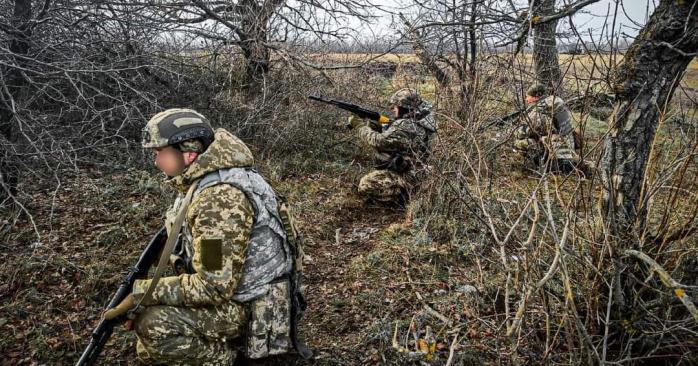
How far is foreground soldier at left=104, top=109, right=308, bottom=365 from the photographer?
2.50m

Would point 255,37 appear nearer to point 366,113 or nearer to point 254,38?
point 254,38

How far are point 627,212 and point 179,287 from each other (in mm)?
2620

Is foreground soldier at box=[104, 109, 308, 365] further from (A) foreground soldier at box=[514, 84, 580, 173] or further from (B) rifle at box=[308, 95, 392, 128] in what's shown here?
(B) rifle at box=[308, 95, 392, 128]

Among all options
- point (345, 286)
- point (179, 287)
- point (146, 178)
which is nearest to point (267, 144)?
point (146, 178)

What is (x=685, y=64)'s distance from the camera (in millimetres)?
2533

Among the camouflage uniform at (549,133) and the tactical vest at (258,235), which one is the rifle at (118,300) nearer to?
the tactical vest at (258,235)

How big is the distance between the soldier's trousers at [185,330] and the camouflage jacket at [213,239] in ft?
0.25

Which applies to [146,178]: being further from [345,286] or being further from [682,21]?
[682,21]

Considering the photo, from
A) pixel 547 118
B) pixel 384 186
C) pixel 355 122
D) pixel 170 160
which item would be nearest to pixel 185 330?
pixel 170 160

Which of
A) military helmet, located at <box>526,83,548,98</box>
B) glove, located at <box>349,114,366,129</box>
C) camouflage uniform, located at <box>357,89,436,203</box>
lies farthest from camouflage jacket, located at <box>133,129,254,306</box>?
glove, located at <box>349,114,366,129</box>

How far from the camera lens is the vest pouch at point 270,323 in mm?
2707

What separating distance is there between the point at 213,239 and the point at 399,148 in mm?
3755

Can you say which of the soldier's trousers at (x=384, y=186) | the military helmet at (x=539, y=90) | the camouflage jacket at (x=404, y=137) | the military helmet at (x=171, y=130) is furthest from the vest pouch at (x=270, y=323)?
the soldier's trousers at (x=384, y=186)

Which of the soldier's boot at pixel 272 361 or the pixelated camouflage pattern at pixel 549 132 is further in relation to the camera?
the soldier's boot at pixel 272 361
